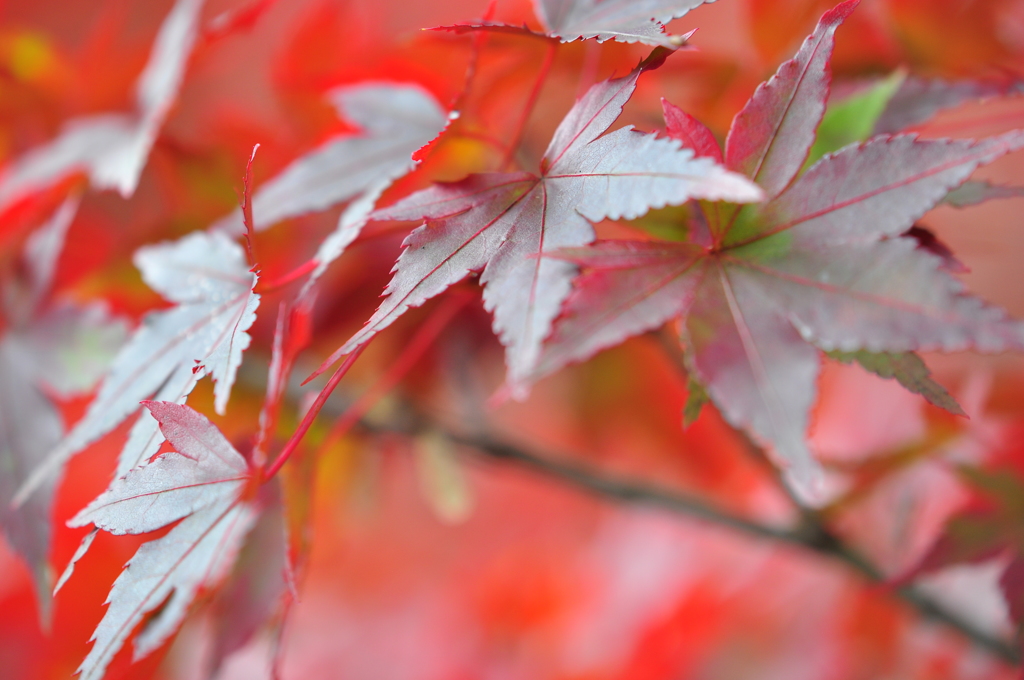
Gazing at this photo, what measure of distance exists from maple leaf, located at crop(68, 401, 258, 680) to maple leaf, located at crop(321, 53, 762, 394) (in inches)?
2.5

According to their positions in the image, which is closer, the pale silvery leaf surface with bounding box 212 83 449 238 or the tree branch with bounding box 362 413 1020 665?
the pale silvery leaf surface with bounding box 212 83 449 238

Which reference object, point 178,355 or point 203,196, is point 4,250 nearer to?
point 203,196

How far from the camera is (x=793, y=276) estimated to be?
22 cm

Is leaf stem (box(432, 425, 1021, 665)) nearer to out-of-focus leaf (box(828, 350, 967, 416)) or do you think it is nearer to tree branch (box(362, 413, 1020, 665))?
tree branch (box(362, 413, 1020, 665))

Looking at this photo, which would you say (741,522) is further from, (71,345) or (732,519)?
(71,345)

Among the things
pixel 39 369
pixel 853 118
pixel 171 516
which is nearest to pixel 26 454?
pixel 39 369

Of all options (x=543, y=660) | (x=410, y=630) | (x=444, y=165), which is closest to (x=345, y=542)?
(x=410, y=630)

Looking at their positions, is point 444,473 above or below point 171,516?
below

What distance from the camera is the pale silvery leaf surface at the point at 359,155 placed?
31 centimetres

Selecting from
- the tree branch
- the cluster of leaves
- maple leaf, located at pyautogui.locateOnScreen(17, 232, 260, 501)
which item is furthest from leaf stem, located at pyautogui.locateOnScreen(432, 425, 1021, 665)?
maple leaf, located at pyautogui.locateOnScreen(17, 232, 260, 501)

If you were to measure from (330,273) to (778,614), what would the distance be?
54 centimetres

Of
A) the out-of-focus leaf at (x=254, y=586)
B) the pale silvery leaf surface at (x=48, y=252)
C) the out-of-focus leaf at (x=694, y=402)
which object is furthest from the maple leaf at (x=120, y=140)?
the out-of-focus leaf at (x=694, y=402)

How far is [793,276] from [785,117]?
0.16 feet

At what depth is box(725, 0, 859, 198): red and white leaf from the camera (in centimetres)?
22
